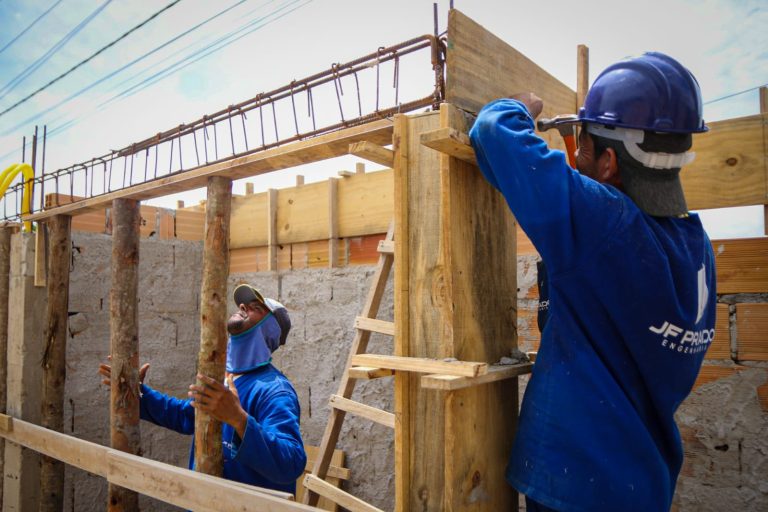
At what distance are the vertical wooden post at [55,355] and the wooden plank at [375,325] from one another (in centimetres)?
220

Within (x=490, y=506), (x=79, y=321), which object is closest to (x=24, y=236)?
(x=79, y=321)

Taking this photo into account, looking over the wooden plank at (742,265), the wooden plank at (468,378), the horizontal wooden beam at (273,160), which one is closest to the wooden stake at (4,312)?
the horizontal wooden beam at (273,160)

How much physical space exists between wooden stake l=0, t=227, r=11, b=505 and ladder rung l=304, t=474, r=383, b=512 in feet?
9.04

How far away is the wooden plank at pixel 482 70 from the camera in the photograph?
5.52 feet

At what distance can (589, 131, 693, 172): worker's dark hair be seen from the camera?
1.60 m

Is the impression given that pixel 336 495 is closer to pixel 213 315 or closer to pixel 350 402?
pixel 350 402

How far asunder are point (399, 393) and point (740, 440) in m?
2.39

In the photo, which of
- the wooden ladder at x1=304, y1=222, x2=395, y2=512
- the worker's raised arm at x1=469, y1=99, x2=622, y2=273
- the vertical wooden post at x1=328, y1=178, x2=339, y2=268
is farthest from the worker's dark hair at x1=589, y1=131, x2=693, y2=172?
the vertical wooden post at x1=328, y1=178, x2=339, y2=268

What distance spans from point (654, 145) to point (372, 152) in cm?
86

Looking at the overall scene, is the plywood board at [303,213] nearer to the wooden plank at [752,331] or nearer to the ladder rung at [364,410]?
the ladder rung at [364,410]

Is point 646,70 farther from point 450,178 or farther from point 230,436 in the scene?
point 230,436

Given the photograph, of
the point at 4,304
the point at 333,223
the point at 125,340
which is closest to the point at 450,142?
the point at 125,340

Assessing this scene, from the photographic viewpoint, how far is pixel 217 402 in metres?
2.51

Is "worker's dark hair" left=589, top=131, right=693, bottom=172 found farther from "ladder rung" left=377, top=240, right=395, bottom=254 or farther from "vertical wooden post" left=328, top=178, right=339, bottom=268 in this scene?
"vertical wooden post" left=328, top=178, right=339, bottom=268
